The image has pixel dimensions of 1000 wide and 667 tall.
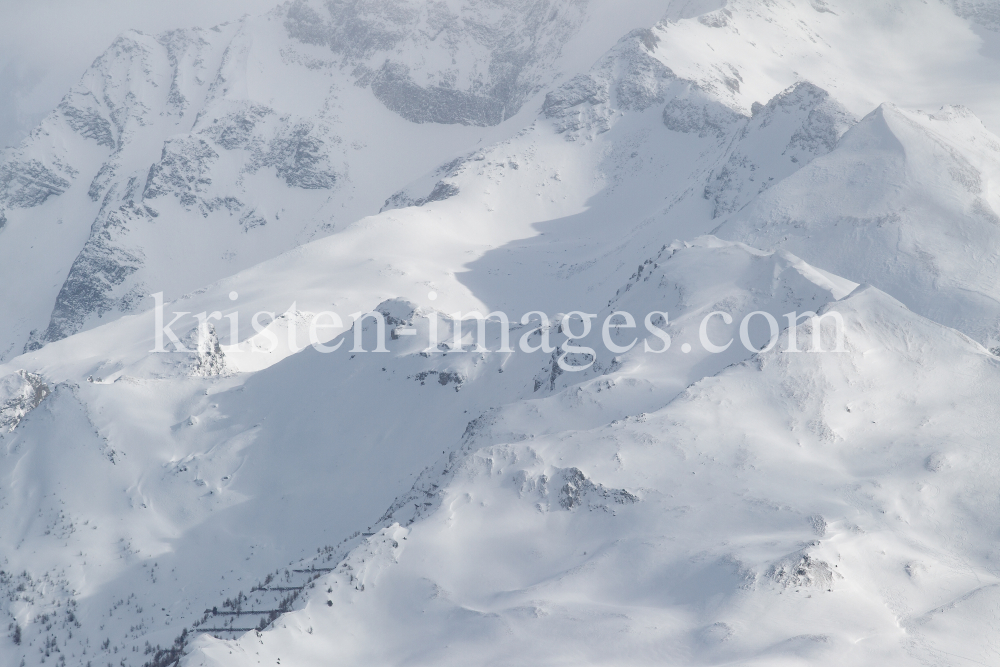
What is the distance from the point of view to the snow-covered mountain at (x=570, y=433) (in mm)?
30844

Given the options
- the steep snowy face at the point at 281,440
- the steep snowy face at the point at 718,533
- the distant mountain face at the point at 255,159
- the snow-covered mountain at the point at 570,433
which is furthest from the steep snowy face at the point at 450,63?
the steep snowy face at the point at 718,533

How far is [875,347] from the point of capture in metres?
43.0

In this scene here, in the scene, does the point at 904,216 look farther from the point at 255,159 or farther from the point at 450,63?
the point at 450,63

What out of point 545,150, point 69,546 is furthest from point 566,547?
point 545,150

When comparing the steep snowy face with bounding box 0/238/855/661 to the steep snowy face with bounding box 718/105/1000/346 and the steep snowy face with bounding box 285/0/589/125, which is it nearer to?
the steep snowy face with bounding box 718/105/1000/346

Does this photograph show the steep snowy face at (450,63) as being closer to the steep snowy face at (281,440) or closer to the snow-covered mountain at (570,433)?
the snow-covered mountain at (570,433)

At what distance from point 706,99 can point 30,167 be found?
14671 centimetres

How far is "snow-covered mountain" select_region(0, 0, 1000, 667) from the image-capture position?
30.8m

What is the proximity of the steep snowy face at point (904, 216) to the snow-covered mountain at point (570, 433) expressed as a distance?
263 millimetres

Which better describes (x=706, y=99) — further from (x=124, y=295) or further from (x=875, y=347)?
(x=124, y=295)

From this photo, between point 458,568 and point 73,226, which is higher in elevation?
point 458,568

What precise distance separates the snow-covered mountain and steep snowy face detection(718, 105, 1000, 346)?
10.4 inches

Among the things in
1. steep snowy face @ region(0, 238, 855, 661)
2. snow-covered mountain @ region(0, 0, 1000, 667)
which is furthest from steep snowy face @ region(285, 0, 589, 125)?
steep snowy face @ region(0, 238, 855, 661)

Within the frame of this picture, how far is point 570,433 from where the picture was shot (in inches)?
1545
